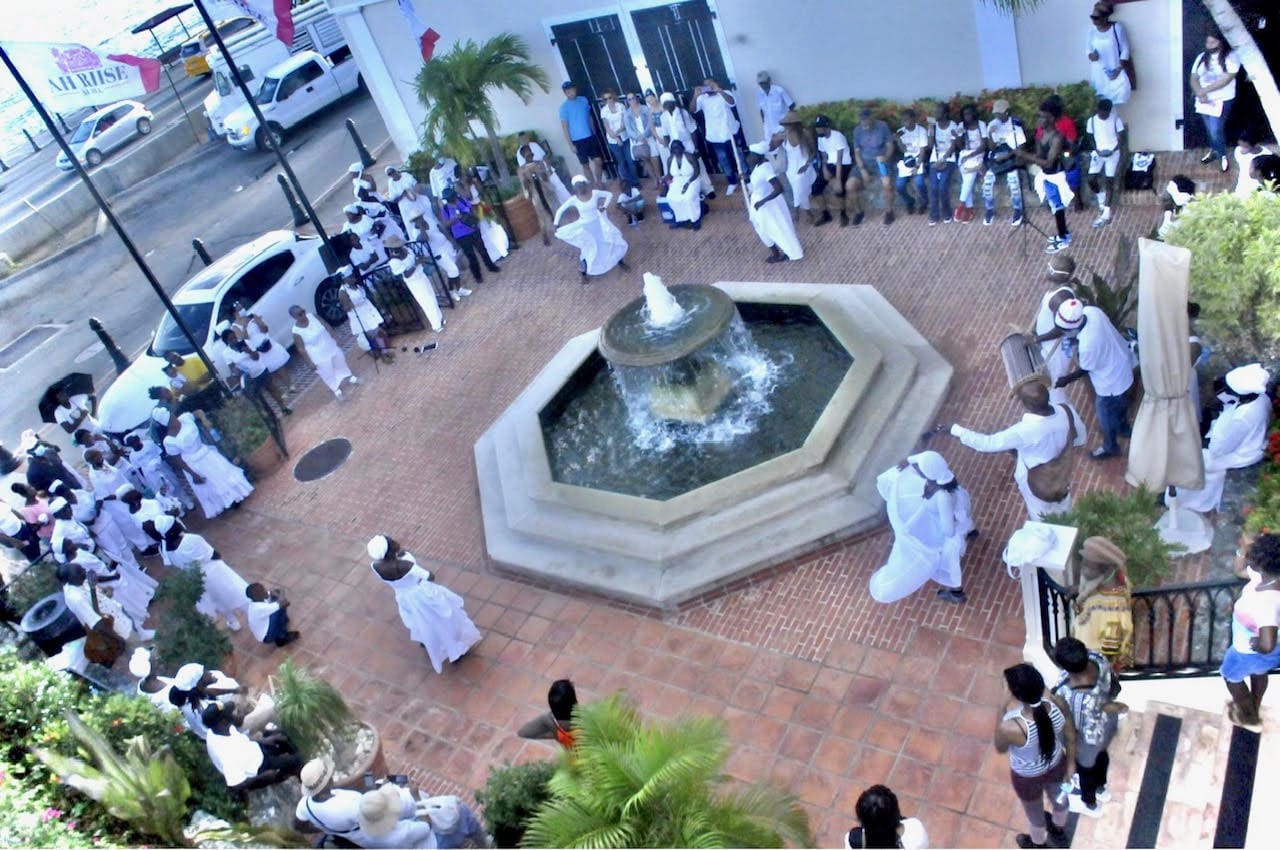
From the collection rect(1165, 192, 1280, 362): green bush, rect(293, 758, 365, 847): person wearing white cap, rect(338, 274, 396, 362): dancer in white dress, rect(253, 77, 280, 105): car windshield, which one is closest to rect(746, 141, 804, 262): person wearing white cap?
rect(338, 274, 396, 362): dancer in white dress

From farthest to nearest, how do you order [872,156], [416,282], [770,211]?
[416,282] → [872,156] → [770,211]

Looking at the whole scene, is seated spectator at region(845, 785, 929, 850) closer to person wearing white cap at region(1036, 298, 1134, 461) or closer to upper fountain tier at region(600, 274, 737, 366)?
person wearing white cap at region(1036, 298, 1134, 461)

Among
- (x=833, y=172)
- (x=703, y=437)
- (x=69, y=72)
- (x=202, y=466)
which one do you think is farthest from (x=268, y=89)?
(x=703, y=437)

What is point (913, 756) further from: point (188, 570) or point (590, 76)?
point (590, 76)

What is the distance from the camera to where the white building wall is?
11602 mm

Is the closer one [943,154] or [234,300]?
[943,154]

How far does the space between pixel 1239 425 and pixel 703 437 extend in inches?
189

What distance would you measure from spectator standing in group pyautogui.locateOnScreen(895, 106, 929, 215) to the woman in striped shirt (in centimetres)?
848

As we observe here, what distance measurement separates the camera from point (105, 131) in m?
26.7

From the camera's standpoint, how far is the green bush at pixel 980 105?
11.7m

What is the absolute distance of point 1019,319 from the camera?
10.5 m

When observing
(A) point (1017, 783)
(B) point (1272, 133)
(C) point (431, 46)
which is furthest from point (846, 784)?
(C) point (431, 46)

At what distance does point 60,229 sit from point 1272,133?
26.1m

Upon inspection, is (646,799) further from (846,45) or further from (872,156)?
(846,45)
